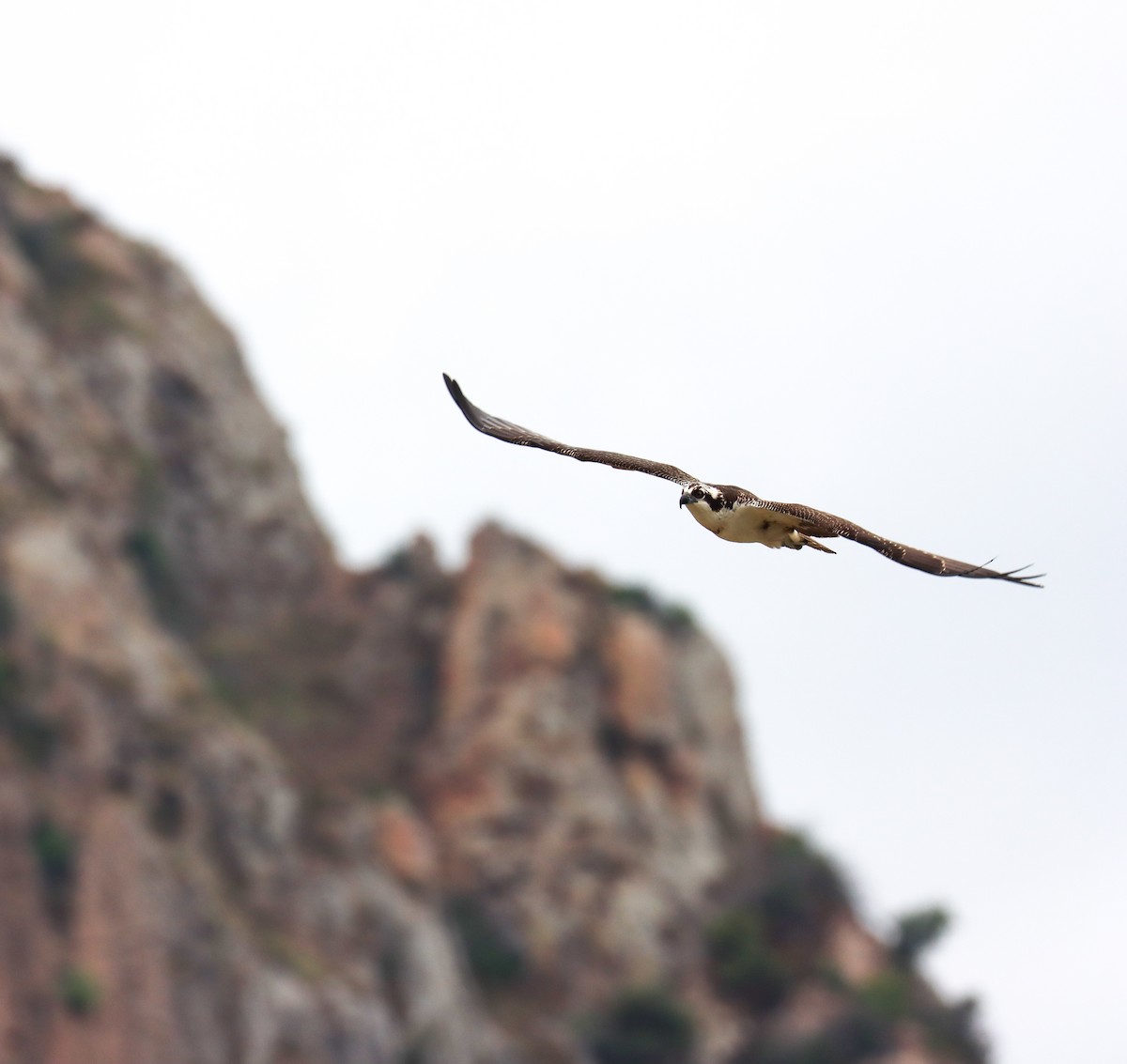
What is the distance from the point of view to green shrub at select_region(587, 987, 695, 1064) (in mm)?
77625

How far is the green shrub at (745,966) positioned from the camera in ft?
271

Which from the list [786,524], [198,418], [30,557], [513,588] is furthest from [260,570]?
[786,524]

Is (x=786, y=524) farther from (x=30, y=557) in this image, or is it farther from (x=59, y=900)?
(x=30, y=557)

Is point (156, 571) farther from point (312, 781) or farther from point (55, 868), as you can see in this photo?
point (55, 868)

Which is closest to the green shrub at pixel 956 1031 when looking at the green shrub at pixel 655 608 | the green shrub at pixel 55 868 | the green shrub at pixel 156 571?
the green shrub at pixel 655 608

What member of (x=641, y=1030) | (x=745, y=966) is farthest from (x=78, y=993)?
(x=745, y=966)

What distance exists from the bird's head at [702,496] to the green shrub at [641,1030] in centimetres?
5369

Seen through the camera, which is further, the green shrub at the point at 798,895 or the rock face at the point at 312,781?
the green shrub at the point at 798,895

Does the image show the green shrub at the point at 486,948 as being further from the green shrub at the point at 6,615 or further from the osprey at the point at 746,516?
the osprey at the point at 746,516

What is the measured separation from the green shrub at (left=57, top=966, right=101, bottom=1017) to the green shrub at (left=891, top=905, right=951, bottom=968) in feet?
112

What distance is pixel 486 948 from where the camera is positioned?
81.2 metres

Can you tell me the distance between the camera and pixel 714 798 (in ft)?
292

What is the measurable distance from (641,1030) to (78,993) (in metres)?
20.7

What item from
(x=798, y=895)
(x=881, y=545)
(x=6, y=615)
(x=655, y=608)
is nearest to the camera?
(x=881, y=545)
